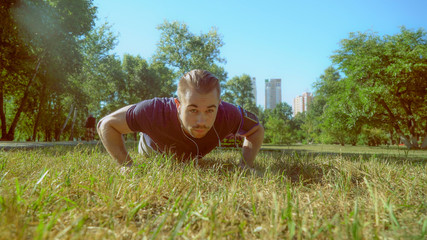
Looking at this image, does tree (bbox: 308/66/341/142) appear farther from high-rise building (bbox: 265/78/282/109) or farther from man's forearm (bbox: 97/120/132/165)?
high-rise building (bbox: 265/78/282/109)

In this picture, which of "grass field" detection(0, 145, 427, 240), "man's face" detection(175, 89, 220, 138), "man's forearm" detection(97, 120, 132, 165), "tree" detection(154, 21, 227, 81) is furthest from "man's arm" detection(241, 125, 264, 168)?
"tree" detection(154, 21, 227, 81)

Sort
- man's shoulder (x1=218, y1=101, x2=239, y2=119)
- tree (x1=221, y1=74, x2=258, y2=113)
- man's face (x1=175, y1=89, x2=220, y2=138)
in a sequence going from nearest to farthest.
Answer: man's face (x1=175, y1=89, x2=220, y2=138) → man's shoulder (x1=218, y1=101, x2=239, y2=119) → tree (x1=221, y1=74, x2=258, y2=113)

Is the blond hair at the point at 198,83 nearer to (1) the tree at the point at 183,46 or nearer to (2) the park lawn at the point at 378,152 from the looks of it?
(2) the park lawn at the point at 378,152

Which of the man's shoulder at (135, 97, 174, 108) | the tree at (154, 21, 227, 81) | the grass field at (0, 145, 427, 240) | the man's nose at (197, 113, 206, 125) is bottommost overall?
the grass field at (0, 145, 427, 240)

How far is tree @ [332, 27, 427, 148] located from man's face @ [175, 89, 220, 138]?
Answer: 52.1 feet

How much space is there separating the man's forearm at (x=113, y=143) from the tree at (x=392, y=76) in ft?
53.5

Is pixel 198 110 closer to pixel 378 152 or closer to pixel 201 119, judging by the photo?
pixel 201 119

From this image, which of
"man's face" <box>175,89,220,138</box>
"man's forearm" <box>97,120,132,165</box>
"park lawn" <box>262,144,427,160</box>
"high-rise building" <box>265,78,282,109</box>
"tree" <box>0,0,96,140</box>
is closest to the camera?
"man's face" <box>175,89,220,138</box>

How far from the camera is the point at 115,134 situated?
3445 millimetres

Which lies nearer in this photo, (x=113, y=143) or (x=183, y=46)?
(x=113, y=143)

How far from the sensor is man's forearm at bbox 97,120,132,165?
10.6 ft

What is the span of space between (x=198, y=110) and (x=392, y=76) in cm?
1769

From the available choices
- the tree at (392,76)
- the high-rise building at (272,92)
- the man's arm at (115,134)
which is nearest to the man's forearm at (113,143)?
the man's arm at (115,134)

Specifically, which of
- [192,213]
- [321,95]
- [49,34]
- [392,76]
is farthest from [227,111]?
[321,95]
